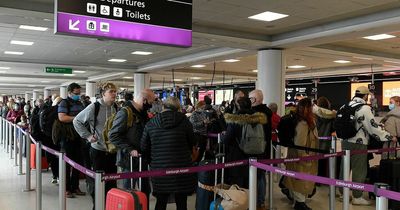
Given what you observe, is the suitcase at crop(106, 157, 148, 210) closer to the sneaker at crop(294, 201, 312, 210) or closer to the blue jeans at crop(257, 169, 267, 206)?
the blue jeans at crop(257, 169, 267, 206)

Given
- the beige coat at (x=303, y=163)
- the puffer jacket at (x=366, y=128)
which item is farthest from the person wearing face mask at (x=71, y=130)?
the puffer jacket at (x=366, y=128)

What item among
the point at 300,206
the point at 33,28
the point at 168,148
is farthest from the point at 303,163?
the point at 33,28

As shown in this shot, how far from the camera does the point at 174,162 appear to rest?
137 inches

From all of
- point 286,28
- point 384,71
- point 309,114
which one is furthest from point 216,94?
point 309,114

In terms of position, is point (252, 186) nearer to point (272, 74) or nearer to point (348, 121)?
point (348, 121)

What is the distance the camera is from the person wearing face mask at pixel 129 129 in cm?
377

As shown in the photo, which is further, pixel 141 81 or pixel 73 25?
pixel 141 81

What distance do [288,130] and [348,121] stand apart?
0.96 m

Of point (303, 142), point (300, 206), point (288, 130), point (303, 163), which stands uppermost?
point (288, 130)

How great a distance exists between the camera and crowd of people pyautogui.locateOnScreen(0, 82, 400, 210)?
349cm

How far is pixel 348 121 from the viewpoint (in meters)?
5.26

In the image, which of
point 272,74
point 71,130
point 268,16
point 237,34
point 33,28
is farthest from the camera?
point 272,74

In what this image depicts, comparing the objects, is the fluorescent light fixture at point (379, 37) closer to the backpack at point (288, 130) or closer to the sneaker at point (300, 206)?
the backpack at point (288, 130)

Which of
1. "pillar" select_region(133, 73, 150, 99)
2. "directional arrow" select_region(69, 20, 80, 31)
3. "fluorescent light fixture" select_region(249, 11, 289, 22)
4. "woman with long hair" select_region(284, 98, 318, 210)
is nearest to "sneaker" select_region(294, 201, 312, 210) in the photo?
"woman with long hair" select_region(284, 98, 318, 210)
